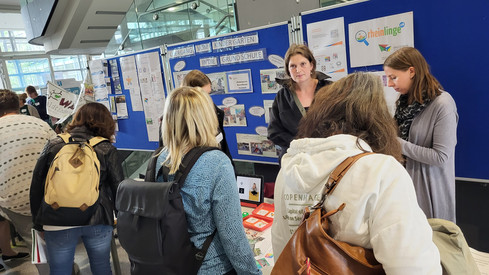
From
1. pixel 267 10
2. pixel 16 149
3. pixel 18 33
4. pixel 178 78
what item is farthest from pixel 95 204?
pixel 18 33

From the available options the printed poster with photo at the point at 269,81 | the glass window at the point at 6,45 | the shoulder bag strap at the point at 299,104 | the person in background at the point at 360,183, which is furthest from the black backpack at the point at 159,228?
the glass window at the point at 6,45

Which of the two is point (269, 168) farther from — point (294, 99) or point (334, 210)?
point (334, 210)

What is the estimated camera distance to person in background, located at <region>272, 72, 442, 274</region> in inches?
28.3

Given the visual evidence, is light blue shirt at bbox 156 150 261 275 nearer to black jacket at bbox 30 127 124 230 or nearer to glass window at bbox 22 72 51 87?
black jacket at bbox 30 127 124 230

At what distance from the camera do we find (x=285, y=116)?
2.14 m

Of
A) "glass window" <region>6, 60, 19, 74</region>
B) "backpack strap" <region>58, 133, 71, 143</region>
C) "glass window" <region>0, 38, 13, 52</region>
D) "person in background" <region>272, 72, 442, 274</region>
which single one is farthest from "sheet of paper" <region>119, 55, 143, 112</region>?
"glass window" <region>0, 38, 13, 52</region>

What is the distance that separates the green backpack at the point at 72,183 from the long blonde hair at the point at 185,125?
0.76 metres

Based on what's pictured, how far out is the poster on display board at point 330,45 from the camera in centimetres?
238

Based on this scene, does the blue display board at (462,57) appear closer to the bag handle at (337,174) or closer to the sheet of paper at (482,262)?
the sheet of paper at (482,262)

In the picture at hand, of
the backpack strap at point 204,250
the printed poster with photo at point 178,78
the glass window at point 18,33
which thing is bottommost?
the backpack strap at point 204,250

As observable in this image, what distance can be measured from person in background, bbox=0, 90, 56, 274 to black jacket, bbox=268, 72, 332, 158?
1625 millimetres

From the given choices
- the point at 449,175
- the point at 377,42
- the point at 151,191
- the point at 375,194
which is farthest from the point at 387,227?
the point at 377,42

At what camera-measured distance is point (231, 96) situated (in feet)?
10.3

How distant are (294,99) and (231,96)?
1.14 meters
